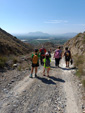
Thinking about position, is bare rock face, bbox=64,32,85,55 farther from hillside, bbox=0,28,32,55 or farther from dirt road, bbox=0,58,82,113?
hillside, bbox=0,28,32,55

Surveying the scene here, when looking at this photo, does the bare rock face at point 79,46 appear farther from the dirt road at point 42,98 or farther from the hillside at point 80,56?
the dirt road at point 42,98

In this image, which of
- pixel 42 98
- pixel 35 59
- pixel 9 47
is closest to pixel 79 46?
pixel 35 59

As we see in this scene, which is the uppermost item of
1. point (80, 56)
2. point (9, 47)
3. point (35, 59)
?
point (9, 47)

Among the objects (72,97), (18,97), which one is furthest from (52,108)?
(18,97)

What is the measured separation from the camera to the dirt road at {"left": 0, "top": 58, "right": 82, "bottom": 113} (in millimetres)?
3589

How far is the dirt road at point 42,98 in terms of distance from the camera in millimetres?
3589

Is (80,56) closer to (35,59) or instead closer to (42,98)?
(35,59)

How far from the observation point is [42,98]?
13.9 feet

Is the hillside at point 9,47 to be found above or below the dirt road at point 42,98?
above

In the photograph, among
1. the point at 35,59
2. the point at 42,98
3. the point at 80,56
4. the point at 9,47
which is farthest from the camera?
the point at 9,47

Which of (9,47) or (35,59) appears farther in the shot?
(9,47)

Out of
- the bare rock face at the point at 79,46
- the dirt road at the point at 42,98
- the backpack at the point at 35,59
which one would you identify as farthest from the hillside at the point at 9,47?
the dirt road at the point at 42,98

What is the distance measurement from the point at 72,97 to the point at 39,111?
5.64ft

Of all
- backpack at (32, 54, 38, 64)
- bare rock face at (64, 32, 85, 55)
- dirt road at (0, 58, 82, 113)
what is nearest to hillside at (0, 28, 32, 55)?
backpack at (32, 54, 38, 64)
